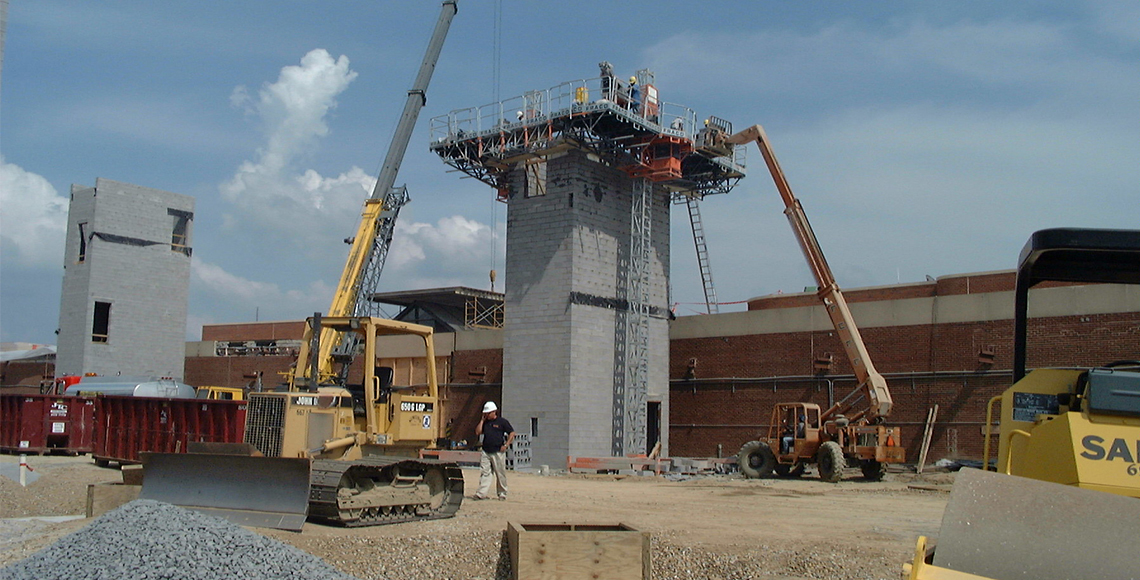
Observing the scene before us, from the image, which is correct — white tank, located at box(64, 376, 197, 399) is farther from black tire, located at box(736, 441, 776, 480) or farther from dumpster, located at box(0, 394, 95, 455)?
black tire, located at box(736, 441, 776, 480)

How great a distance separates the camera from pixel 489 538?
1022cm

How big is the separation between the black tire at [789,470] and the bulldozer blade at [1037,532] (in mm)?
21884

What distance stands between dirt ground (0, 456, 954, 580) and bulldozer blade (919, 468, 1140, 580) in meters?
5.49

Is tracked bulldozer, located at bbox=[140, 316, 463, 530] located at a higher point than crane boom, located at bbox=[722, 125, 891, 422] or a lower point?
lower

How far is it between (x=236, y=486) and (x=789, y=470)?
17.7 meters

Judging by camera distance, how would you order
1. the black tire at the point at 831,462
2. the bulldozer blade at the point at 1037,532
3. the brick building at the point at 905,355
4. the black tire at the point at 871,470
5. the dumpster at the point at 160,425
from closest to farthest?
1. the bulldozer blade at the point at 1037,532
2. the dumpster at the point at 160,425
3. the black tire at the point at 831,462
4. the black tire at the point at 871,470
5. the brick building at the point at 905,355

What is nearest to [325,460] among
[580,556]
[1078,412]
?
[580,556]

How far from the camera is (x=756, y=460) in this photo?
2569 centimetres

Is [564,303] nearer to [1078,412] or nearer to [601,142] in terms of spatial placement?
[601,142]

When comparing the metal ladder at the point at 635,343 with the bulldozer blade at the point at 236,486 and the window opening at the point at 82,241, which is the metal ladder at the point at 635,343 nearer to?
the bulldozer blade at the point at 236,486

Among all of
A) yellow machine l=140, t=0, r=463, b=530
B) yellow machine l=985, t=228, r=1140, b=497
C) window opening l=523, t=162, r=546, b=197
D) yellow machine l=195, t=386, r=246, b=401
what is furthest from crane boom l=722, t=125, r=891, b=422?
yellow machine l=985, t=228, r=1140, b=497

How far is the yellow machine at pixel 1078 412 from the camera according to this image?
178 inches

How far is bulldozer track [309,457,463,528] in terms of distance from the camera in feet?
36.5

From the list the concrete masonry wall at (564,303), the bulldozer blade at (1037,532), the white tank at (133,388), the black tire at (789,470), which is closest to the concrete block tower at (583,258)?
the concrete masonry wall at (564,303)
